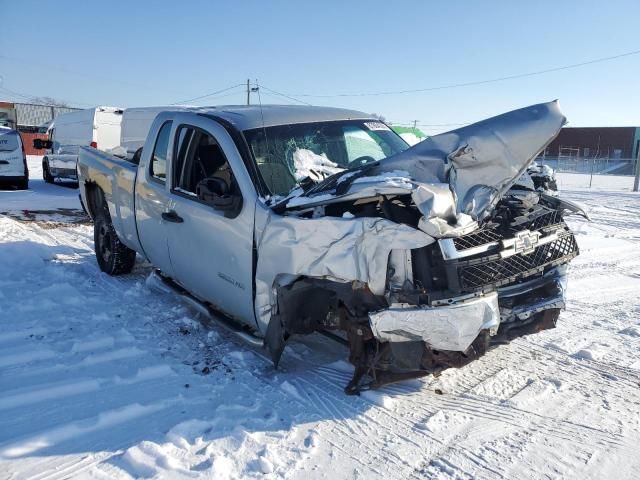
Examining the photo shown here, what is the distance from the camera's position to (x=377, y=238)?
2961 millimetres

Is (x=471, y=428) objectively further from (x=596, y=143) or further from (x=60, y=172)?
(x=596, y=143)

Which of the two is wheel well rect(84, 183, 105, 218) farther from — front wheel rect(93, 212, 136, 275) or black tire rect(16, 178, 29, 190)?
black tire rect(16, 178, 29, 190)

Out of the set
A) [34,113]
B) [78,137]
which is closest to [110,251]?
[78,137]

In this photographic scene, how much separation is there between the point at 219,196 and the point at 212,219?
0.41m

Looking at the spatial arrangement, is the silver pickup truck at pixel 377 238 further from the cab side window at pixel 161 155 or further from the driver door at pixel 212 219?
the cab side window at pixel 161 155

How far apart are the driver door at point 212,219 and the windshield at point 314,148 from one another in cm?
22

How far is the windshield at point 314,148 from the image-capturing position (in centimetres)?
396

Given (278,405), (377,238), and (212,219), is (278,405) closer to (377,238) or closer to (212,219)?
(377,238)

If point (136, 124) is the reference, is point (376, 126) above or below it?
below

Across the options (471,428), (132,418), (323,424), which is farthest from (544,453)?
(132,418)

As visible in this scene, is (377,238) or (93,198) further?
(93,198)

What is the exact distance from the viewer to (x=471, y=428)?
305cm

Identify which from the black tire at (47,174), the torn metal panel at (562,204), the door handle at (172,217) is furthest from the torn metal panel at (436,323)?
the black tire at (47,174)

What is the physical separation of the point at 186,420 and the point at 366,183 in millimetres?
1773
